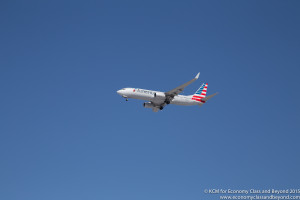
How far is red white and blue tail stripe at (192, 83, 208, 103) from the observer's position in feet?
241

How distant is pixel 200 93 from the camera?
75750mm

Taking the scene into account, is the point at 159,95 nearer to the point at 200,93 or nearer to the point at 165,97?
the point at 165,97

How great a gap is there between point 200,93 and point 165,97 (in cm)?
1050

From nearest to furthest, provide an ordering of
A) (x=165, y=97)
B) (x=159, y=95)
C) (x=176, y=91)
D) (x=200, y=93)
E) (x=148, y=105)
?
1. (x=176, y=91)
2. (x=159, y=95)
3. (x=165, y=97)
4. (x=148, y=105)
5. (x=200, y=93)

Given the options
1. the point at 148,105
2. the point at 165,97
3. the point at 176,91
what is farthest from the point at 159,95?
the point at 148,105

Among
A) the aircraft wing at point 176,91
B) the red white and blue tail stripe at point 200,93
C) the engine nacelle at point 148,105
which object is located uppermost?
the red white and blue tail stripe at point 200,93

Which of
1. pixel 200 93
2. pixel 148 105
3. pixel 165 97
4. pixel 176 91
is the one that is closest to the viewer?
pixel 176 91

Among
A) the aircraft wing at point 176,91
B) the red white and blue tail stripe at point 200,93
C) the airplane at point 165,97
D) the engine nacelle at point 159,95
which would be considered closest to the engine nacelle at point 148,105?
the airplane at point 165,97

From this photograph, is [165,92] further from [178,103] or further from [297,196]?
[297,196]

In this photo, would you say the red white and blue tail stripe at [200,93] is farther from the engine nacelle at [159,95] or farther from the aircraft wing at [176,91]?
the engine nacelle at [159,95]

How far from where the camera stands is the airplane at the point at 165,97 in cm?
6602

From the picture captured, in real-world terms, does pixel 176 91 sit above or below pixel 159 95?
above

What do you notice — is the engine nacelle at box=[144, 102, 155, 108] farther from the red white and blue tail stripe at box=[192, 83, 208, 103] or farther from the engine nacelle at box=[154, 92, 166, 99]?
the red white and blue tail stripe at box=[192, 83, 208, 103]

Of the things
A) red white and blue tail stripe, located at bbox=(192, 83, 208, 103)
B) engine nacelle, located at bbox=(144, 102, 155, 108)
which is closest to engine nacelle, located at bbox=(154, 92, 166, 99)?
engine nacelle, located at bbox=(144, 102, 155, 108)
